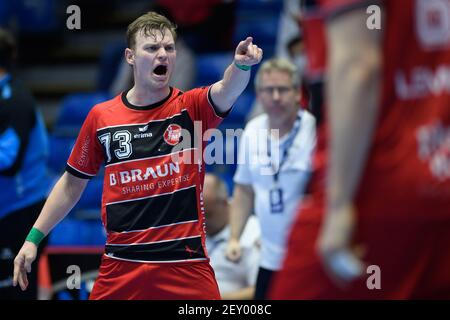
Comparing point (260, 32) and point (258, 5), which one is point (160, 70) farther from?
point (258, 5)

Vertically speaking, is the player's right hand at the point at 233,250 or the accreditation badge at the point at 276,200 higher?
the accreditation badge at the point at 276,200

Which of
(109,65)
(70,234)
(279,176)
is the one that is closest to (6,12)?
(109,65)

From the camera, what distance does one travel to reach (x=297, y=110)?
5.07m

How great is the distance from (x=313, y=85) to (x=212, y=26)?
19.8 feet

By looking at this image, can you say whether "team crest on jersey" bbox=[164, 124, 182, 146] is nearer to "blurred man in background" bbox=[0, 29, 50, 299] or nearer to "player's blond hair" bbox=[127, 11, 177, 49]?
"player's blond hair" bbox=[127, 11, 177, 49]

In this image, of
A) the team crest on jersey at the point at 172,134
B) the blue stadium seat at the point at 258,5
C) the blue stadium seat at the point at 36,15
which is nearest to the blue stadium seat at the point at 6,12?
the blue stadium seat at the point at 36,15

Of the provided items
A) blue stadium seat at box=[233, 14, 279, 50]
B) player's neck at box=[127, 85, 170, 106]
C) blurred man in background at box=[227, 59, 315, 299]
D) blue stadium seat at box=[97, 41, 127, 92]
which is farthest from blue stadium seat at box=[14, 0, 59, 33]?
player's neck at box=[127, 85, 170, 106]

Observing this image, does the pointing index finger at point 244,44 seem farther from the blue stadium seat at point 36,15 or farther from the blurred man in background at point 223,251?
the blue stadium seat at point 36,15

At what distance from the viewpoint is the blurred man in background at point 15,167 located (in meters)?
5.27

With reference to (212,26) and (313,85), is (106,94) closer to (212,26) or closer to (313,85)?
(212,26)

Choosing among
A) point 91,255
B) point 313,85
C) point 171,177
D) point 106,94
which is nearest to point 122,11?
point 106,94

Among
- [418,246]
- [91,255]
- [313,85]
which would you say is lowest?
[91,255]

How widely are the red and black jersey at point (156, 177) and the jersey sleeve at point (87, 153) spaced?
1.6 inches
